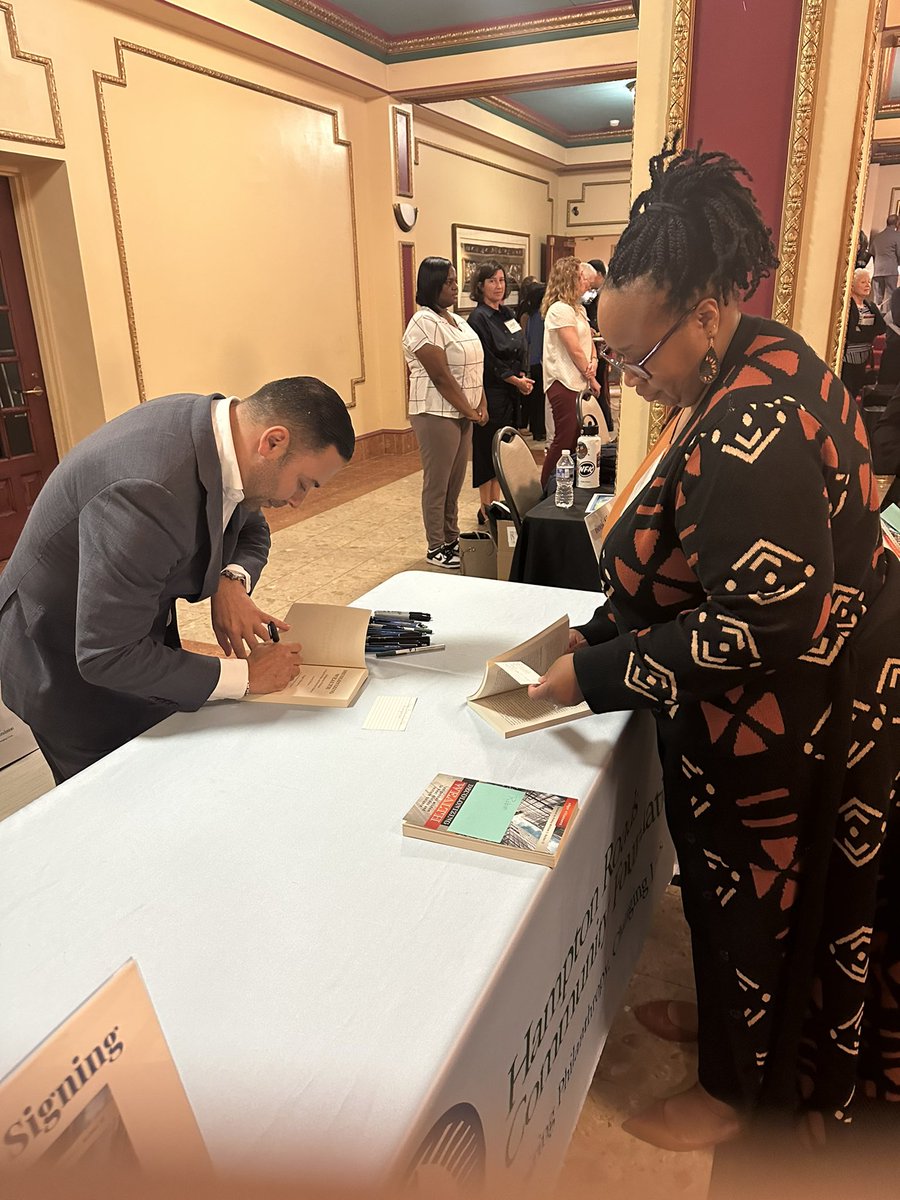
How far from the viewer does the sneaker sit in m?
4.16

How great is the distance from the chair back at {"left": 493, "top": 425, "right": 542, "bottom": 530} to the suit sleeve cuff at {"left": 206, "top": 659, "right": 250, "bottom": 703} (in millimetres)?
1831

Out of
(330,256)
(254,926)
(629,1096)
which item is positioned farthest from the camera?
(330,256)

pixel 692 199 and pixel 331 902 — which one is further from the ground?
pixel 692 199

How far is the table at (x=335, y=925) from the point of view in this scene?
0.68m

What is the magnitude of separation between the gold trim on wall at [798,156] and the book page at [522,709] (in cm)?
193

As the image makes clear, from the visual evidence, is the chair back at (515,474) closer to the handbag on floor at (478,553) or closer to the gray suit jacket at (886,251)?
the handbag on floor at (478,553)

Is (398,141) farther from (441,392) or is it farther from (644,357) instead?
(644,357)

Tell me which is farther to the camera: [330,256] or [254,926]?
[330,256]

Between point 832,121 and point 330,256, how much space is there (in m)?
4.39

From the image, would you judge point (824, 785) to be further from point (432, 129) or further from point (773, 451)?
point (432, 129)

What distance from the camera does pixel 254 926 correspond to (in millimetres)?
835

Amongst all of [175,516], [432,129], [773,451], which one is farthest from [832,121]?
[432,129]

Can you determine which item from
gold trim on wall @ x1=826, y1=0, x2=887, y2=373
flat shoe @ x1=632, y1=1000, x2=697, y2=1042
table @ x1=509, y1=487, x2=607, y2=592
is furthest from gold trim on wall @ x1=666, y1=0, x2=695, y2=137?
flat shoe @ x1=632, y1=1000, x2=697, y2=1042

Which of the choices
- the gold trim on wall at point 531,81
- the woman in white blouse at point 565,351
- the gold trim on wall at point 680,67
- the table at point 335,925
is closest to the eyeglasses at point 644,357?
the table at point 335,925
